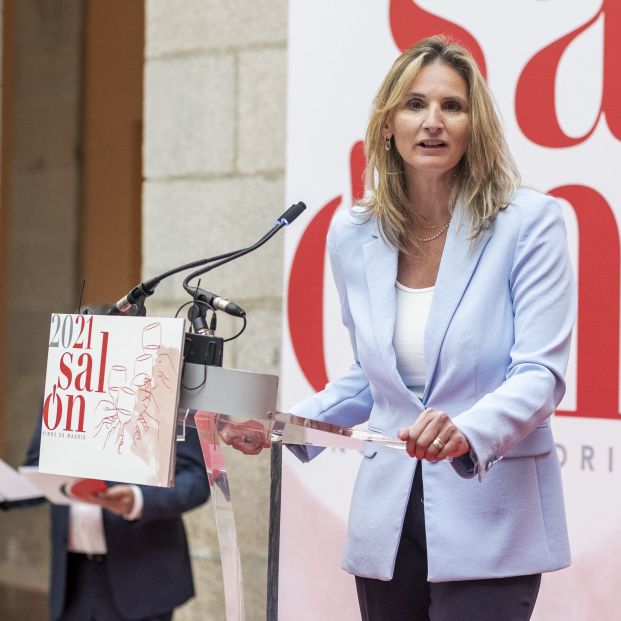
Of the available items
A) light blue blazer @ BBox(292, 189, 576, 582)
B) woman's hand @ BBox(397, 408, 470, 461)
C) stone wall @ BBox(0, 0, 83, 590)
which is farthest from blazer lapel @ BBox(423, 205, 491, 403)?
stone wall @ BBox(0, 0, 83, 590)

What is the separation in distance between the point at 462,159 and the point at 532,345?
18.2 inches

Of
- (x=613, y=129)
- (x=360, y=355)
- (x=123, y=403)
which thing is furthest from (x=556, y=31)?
(x=123, y=403)

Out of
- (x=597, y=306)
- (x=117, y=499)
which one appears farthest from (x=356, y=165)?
(x=117, y=499)

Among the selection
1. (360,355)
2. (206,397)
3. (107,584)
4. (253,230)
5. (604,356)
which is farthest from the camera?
(253,230)

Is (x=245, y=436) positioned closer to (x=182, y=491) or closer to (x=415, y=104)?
(x=415, y=104)

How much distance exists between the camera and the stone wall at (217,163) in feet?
14.1

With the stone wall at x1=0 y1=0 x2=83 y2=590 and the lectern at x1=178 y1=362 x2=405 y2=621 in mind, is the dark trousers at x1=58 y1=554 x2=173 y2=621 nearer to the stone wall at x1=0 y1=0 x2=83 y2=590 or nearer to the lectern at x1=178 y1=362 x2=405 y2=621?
the lectern at x1=178 y1=362 x2=405 y2=621

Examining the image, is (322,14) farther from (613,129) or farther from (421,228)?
(421,228)

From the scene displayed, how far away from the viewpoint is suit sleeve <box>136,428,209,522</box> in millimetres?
3617

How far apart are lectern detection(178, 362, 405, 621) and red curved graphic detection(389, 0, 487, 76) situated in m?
1.80

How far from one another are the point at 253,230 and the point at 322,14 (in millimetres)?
877

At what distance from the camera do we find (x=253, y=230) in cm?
435

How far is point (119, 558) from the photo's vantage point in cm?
360

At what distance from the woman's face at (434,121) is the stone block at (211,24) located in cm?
197
